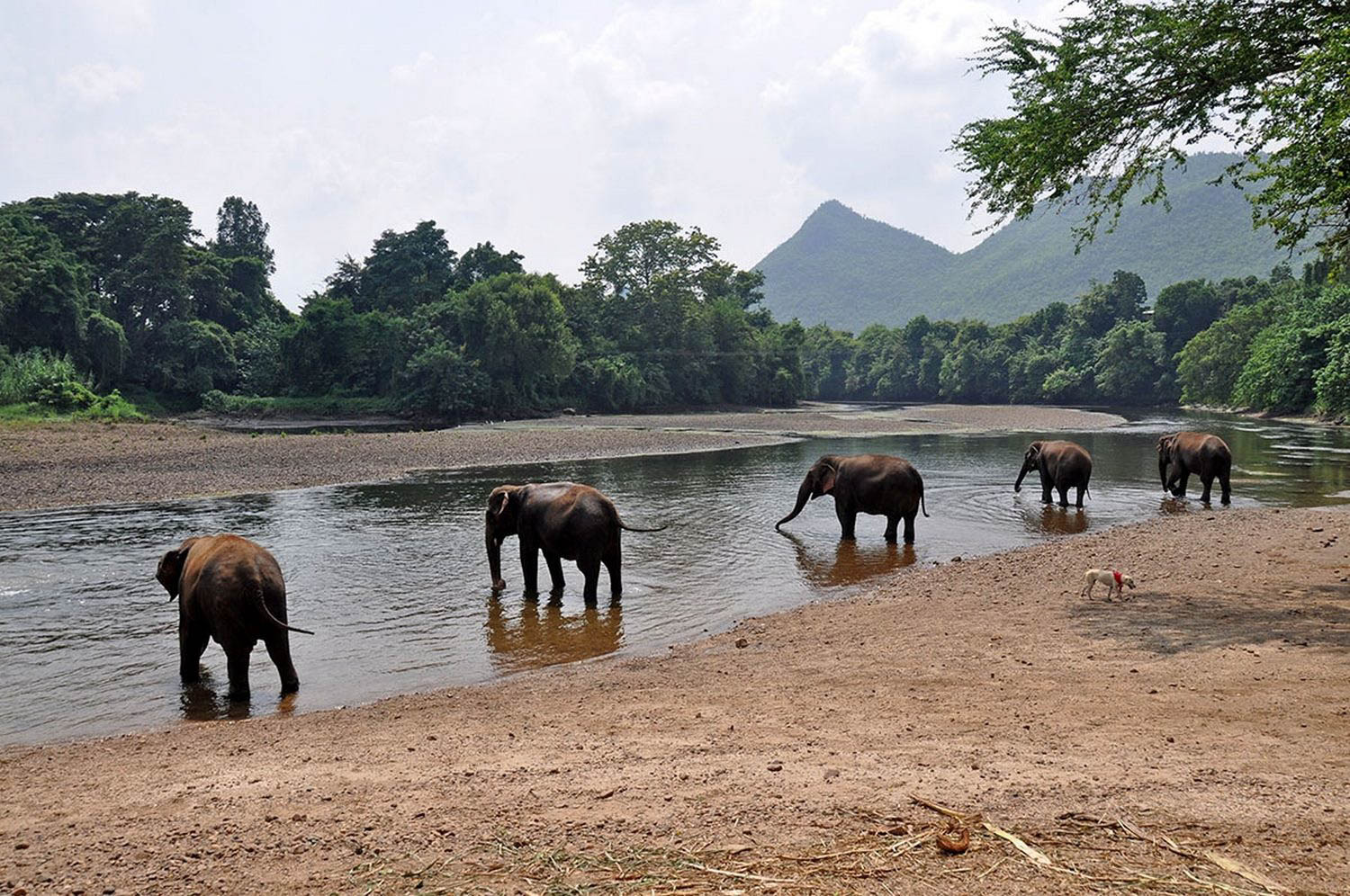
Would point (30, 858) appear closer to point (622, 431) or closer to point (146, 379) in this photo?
point (622, 431)

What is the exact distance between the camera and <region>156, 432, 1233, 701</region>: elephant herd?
8695 mm

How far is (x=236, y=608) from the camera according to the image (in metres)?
8.61

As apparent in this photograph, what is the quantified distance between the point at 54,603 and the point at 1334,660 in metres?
15.0

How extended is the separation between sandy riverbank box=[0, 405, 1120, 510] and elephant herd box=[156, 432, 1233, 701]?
15.5m

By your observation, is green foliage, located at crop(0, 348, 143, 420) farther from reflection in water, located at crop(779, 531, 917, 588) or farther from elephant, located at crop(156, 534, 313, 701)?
elephant, located at crop(156, 534, 313, 701)

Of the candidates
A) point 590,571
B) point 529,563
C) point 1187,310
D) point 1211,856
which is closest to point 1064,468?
point 590,571

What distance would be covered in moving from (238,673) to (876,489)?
11.8 metres

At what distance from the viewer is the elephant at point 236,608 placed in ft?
28.3

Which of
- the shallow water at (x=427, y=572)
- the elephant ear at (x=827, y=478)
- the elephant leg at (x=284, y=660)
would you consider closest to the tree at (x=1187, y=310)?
the shallow water at (x=427, y=572)

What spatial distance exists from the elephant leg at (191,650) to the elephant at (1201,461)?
20.7 m

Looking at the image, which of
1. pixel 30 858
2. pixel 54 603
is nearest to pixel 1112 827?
pixel 30 858

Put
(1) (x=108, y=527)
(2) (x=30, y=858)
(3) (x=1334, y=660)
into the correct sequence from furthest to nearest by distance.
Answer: (1) (x=108, y=527) → (3) (x=1334, y=660) → (2) (x=30, y=858)

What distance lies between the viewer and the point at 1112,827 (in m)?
4.41

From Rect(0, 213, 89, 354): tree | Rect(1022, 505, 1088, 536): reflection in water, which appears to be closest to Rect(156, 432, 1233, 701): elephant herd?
Rect(1022, 505, 1088, 536): reflection in water
